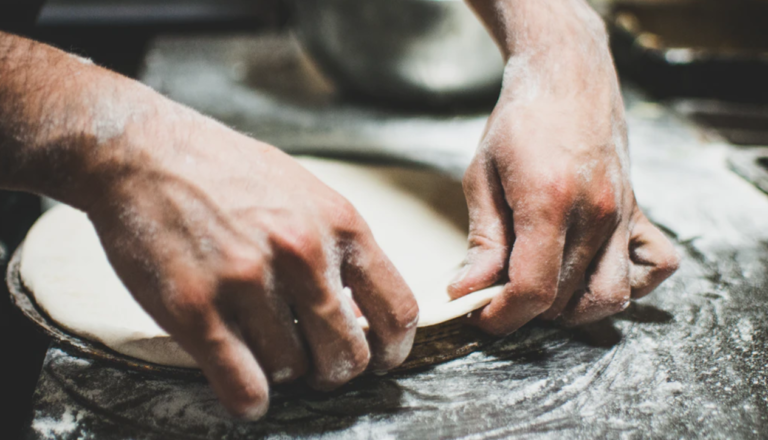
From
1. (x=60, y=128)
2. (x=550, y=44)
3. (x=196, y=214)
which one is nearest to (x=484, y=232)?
(x=550, y=44)

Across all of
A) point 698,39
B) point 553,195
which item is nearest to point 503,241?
point 553,195

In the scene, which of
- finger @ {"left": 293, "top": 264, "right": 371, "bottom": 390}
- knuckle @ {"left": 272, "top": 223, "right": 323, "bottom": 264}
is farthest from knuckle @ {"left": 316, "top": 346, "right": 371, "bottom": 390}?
knuckle @ {"left": 272, "top": 223, "right": 323, "bottom": 264}

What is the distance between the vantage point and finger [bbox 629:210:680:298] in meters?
0.97

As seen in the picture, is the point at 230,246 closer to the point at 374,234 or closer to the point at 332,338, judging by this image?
the point at 332,338

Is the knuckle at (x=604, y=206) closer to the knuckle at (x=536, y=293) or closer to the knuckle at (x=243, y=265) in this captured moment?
the knuckle at (x=536, y=293)

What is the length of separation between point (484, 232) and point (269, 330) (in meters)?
0.41

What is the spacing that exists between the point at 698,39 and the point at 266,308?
9.45ft

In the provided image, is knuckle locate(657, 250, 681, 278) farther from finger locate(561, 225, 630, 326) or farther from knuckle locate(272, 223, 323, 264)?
knuckle locate(272, 223, 323, 264)

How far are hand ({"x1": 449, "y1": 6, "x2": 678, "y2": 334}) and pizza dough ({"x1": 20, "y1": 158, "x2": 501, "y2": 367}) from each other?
68 mm

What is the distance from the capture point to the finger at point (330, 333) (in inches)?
27.2

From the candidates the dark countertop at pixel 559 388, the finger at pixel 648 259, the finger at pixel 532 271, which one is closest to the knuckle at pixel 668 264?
the finger at pixel 648 259

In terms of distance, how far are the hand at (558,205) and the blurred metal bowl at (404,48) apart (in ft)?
2.45

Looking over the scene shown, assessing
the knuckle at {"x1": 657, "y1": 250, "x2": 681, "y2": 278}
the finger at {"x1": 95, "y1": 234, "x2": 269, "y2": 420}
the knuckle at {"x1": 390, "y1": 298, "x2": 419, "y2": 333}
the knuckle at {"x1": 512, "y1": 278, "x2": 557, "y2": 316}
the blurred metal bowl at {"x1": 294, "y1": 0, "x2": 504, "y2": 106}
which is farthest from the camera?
the blurred metal bowl at {"x1": 294, "y1": 0, "x2": 504, "y2": 106}

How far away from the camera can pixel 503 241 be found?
0.94 metres
